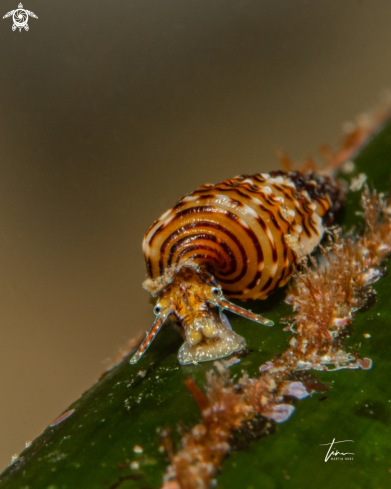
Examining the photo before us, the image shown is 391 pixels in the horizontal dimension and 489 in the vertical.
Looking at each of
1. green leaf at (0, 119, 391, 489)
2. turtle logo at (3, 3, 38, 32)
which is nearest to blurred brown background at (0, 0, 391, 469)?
turtle logo at (3, 3, 38, 32)

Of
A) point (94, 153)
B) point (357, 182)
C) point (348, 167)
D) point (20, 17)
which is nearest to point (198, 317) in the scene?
point (357, 182)

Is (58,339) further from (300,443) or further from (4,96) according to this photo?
(300,443)

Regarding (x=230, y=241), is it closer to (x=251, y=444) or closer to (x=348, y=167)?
(x=251, y=444)

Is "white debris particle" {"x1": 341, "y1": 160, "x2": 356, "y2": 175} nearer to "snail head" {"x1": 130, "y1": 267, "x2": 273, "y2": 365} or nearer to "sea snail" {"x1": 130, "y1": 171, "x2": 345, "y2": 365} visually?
"sea snail" {"x1": 130, "y1": 171, "x2": 345, "y2": 365}

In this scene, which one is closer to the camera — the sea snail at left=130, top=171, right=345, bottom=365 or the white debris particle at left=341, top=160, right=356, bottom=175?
the sea snail at left=130, top=171, right=345, bottom=365

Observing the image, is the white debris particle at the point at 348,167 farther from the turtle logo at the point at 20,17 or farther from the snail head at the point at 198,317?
the turtle logo at the point at 20,17

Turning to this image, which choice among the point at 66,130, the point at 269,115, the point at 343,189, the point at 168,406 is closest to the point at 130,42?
the point at 66,130

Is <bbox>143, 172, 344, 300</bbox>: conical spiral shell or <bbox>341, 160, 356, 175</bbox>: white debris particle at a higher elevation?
<bbox>341, 160, 356, 175</bbox>: white debris particle
